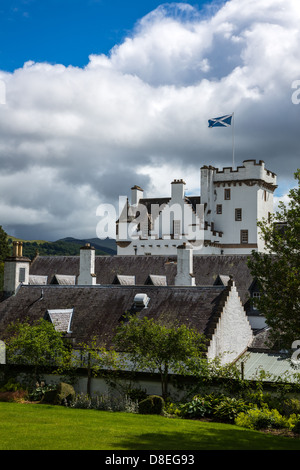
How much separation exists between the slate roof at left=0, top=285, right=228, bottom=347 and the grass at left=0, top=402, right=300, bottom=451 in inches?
289

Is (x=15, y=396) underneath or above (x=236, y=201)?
underneath

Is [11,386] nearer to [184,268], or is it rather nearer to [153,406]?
[153,406]

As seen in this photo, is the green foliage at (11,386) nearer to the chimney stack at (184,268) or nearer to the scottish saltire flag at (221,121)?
the chimney stack at (184,268)

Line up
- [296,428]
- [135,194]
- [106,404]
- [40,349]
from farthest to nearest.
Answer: [135,194] < [40,349] < [106,404] < [296,428]

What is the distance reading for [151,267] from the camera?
49.1 metres

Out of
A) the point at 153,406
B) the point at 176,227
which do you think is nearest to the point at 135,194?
the point at 176,227

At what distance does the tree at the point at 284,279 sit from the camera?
19422mm

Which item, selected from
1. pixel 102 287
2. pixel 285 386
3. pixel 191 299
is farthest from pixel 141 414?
pixel 102 287

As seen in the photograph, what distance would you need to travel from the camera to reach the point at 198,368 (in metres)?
25.9

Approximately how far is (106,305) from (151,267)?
1665cm

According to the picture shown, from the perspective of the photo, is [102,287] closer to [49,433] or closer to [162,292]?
[162,292]

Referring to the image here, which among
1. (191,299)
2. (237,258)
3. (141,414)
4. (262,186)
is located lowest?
(141,414)

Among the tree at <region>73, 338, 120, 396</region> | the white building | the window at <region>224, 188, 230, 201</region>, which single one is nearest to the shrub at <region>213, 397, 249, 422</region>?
the tree at <region>73, 338, 120, 396</region>
